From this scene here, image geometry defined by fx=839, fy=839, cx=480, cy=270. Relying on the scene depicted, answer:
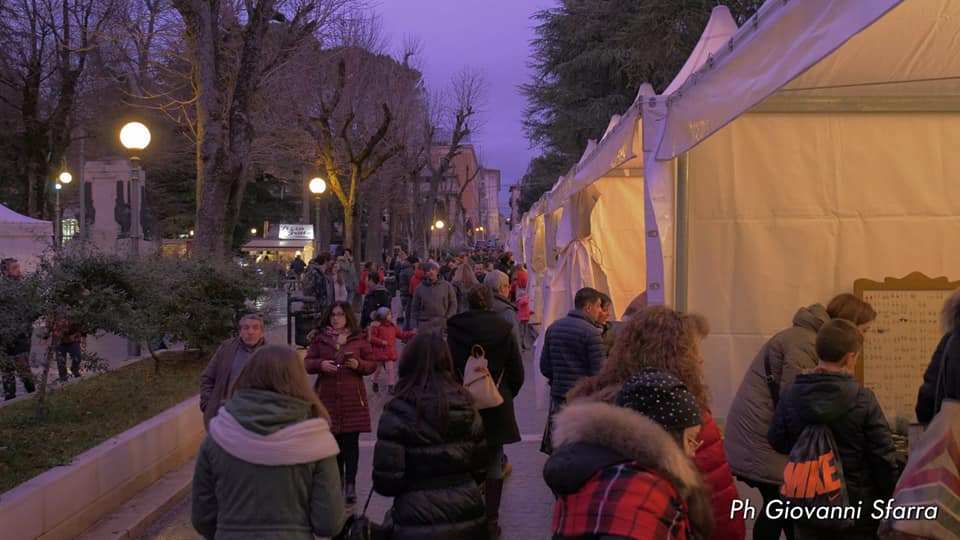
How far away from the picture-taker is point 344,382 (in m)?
6.46

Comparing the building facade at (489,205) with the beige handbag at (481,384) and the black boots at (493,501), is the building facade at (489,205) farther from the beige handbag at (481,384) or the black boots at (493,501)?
the beige handbag at (481,384)

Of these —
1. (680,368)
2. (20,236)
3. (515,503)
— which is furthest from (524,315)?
(20,236)

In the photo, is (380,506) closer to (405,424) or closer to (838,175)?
(405,424)

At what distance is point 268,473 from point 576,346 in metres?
3.18

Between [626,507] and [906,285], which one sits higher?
[906,285]

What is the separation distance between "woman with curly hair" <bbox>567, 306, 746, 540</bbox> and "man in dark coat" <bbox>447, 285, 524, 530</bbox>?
92.4 inches

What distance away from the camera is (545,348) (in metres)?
6.50

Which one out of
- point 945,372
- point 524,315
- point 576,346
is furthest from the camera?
point 524,315

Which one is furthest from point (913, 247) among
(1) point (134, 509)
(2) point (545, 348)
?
(1) point (134, 509)

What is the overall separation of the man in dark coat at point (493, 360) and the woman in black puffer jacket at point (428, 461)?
5.80ft

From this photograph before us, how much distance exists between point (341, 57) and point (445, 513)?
23.5 metres

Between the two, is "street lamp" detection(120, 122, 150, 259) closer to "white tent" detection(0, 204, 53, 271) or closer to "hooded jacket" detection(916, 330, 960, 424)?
"white tent" detection(0, 204, 53, 271)

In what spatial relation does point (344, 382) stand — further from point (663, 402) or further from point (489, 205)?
point (489, 205)

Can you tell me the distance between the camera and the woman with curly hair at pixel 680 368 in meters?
3.50
